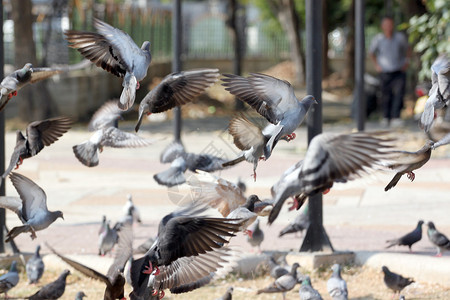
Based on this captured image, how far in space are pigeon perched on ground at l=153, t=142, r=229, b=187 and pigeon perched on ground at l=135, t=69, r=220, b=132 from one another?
135cm

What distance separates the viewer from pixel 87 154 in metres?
5.58

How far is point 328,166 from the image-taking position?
12.8 feet

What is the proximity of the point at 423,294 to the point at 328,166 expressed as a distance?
3109 millimetres

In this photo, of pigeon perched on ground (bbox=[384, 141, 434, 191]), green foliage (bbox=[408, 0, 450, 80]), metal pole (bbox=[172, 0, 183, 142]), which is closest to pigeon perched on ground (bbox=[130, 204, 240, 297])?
Answer: pigeon perched on ground (bbox=[384, 141, 434, 191])

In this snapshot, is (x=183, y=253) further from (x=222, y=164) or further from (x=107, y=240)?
(x=107, y=240)

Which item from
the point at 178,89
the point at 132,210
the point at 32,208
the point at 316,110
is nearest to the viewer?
the point at 178,89

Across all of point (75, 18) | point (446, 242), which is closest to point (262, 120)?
point (446, 242)

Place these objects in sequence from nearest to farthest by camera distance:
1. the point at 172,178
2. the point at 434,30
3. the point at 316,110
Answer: the point at 172,178 → the point at 316,110 → the point at 434,30

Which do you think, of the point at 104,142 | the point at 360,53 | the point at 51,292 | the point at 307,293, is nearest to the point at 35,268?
the point at 51,292

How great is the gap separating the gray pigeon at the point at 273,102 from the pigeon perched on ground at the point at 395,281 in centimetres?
232

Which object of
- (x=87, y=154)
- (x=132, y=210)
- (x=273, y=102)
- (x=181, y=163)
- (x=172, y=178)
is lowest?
(x=132, y=210)

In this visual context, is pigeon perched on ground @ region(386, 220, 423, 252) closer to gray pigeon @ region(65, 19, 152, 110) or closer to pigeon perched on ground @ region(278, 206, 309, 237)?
pigeon perched on ground @ region(278, 206, 309, 237)

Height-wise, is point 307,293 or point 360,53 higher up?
point 360,53

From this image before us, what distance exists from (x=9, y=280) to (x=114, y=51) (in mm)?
2609
